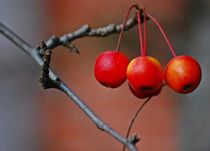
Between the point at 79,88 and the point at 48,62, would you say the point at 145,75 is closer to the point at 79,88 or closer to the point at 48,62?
the point at 48,62

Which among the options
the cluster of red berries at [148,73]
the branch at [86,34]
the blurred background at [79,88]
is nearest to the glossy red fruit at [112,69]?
the cluster of red berries at [148,73]

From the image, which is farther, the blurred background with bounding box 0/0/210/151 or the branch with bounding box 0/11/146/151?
the blurred background with bounding box 0/0/210/151

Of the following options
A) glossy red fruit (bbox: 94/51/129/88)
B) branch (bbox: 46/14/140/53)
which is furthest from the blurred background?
glossy red fruit (bbox: 94/51/129/88)

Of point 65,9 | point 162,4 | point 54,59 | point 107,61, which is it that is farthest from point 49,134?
point 107,61

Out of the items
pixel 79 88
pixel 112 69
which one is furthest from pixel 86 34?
pixel 79 88

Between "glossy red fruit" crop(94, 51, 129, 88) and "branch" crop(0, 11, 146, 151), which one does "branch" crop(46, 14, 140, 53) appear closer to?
"branch" crop(0, 11, 146, 151)

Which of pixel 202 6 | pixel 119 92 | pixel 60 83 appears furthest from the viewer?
pixel 119 92

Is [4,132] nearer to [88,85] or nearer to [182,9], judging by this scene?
[88,85]
